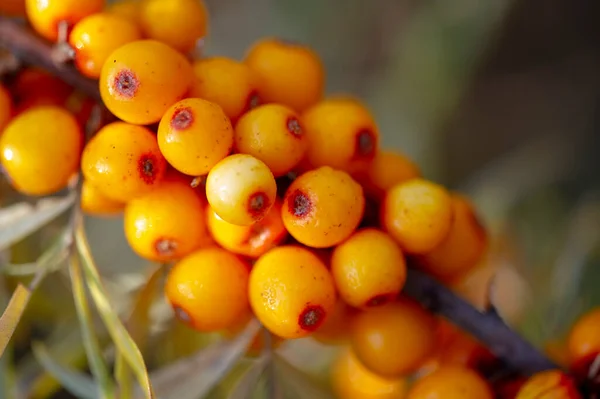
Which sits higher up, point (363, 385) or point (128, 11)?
point (128, 11)

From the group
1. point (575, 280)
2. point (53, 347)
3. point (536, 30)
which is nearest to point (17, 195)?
point (53, 347)

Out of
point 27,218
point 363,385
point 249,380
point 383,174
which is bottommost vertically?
point 363,385

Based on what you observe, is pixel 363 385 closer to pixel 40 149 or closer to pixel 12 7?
pixel 40 149

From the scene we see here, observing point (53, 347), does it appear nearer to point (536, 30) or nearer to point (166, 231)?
point (166, 231)

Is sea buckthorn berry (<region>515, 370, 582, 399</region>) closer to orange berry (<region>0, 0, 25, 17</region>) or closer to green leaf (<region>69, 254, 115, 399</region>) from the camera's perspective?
green leaf (<region>69, 254, 115, 399</region>)

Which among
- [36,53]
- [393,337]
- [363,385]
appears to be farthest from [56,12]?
[363,385]

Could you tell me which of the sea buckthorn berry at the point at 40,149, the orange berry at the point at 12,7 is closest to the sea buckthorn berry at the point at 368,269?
the sea buckthorn berry at the point at 40,149
